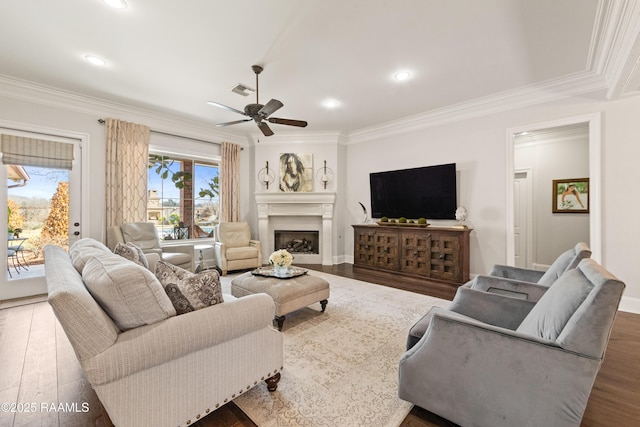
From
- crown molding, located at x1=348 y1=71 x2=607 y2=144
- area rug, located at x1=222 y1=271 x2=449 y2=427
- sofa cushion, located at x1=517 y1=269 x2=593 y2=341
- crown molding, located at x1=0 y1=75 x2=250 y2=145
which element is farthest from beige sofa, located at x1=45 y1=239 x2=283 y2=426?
crown molding, located at x1=348 y1=71 x2=607 y2=144

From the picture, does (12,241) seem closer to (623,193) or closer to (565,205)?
(623,193)

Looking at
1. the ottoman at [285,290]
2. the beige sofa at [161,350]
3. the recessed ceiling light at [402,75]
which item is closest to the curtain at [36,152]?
the beige sofa at [161,350]

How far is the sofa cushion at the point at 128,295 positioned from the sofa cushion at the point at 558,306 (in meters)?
1.89

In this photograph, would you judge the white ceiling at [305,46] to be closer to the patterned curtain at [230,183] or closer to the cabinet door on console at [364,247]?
the patterned curtain at [230,183]

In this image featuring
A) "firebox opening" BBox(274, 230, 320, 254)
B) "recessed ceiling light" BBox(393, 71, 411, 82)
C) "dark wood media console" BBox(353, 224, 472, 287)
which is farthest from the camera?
"firebox opening" BBox(274, 230, 320, 254)

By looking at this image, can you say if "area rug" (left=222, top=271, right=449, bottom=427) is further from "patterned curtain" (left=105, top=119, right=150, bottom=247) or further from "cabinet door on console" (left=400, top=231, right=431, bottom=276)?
"patterned curtain" (left=105, top=119, right=150, bottom=247)

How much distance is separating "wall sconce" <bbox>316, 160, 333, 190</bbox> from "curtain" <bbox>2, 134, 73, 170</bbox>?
4.25 metres

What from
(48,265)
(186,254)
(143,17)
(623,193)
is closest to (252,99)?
(143,17)

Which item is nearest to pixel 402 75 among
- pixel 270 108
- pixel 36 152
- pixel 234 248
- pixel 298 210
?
pixel 270 108

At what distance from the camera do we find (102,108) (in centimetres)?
437

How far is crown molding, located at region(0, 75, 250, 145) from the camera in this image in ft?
12.2

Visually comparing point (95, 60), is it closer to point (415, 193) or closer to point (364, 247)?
point (364, 247)

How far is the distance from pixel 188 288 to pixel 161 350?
364mm

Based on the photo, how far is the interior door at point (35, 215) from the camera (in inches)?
147
